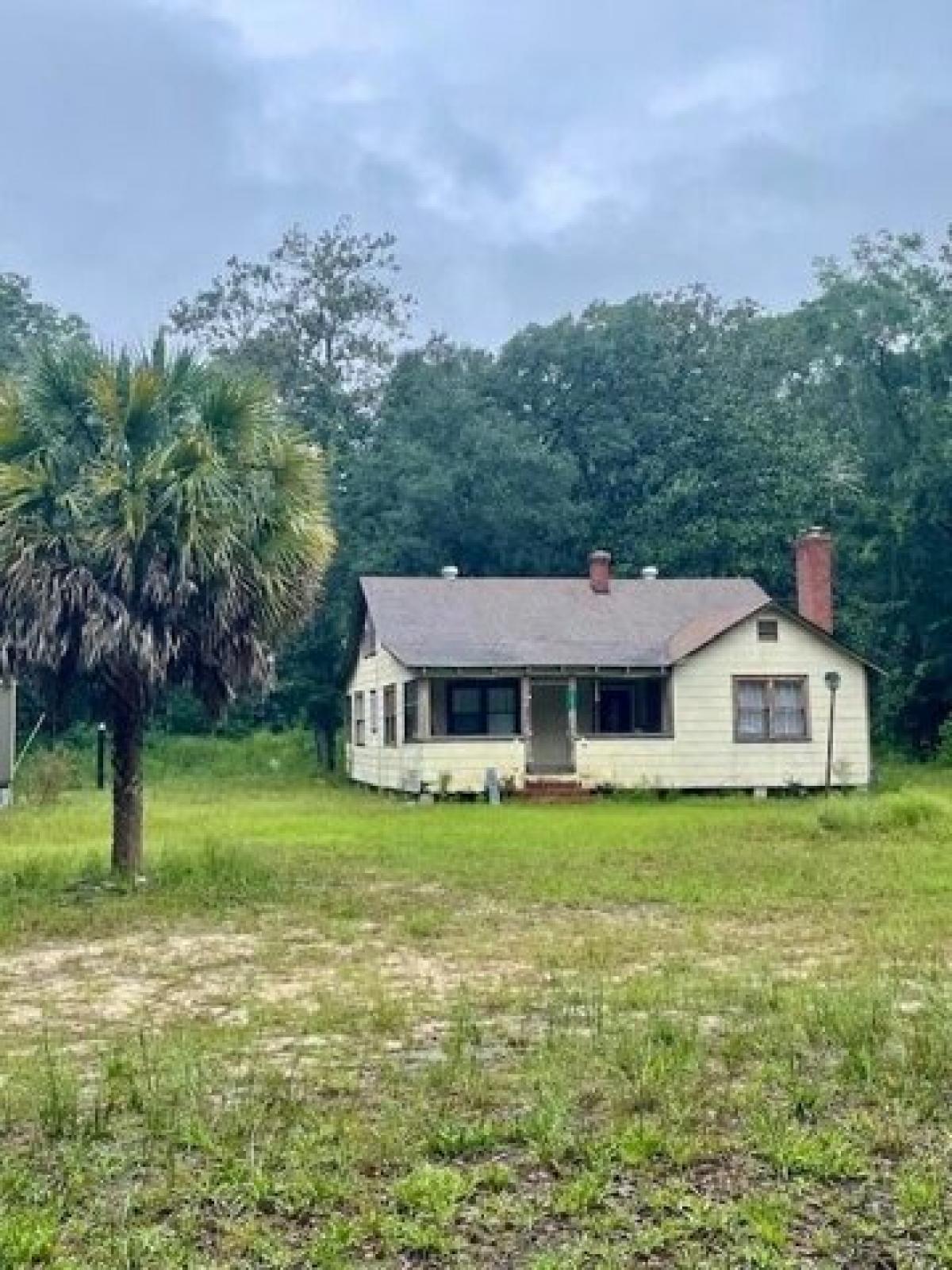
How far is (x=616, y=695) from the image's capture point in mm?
26266

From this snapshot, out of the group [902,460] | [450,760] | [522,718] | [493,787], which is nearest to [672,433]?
[902,460]

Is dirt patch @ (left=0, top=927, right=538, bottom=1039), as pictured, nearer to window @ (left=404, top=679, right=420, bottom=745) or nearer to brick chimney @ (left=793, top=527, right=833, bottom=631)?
window @ (left=404, top=679, right=420, bottom=745)

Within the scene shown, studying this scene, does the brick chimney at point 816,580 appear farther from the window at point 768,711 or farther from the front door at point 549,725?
the front door at point 549,725

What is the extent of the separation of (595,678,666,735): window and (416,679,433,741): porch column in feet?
13.3

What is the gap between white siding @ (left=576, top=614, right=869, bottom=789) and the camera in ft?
80.1

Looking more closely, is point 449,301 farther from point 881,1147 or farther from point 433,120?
point 881,1147

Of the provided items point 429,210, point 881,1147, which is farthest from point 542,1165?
point 429,210

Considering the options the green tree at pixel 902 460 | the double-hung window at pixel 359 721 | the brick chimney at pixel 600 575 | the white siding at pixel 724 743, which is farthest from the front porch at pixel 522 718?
the green tree at pixel 902 460

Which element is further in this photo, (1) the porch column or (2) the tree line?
(2) the tree line

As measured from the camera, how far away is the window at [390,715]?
83.7 ft

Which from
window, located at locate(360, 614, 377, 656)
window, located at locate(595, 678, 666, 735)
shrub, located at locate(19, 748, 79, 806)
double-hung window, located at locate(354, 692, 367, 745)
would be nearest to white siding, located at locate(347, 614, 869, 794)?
window, located at locate(595, 678, 666, 735)

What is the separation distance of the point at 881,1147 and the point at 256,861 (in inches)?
371

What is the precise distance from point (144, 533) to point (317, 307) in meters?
34.6

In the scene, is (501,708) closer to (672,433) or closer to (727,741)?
(727,741)
